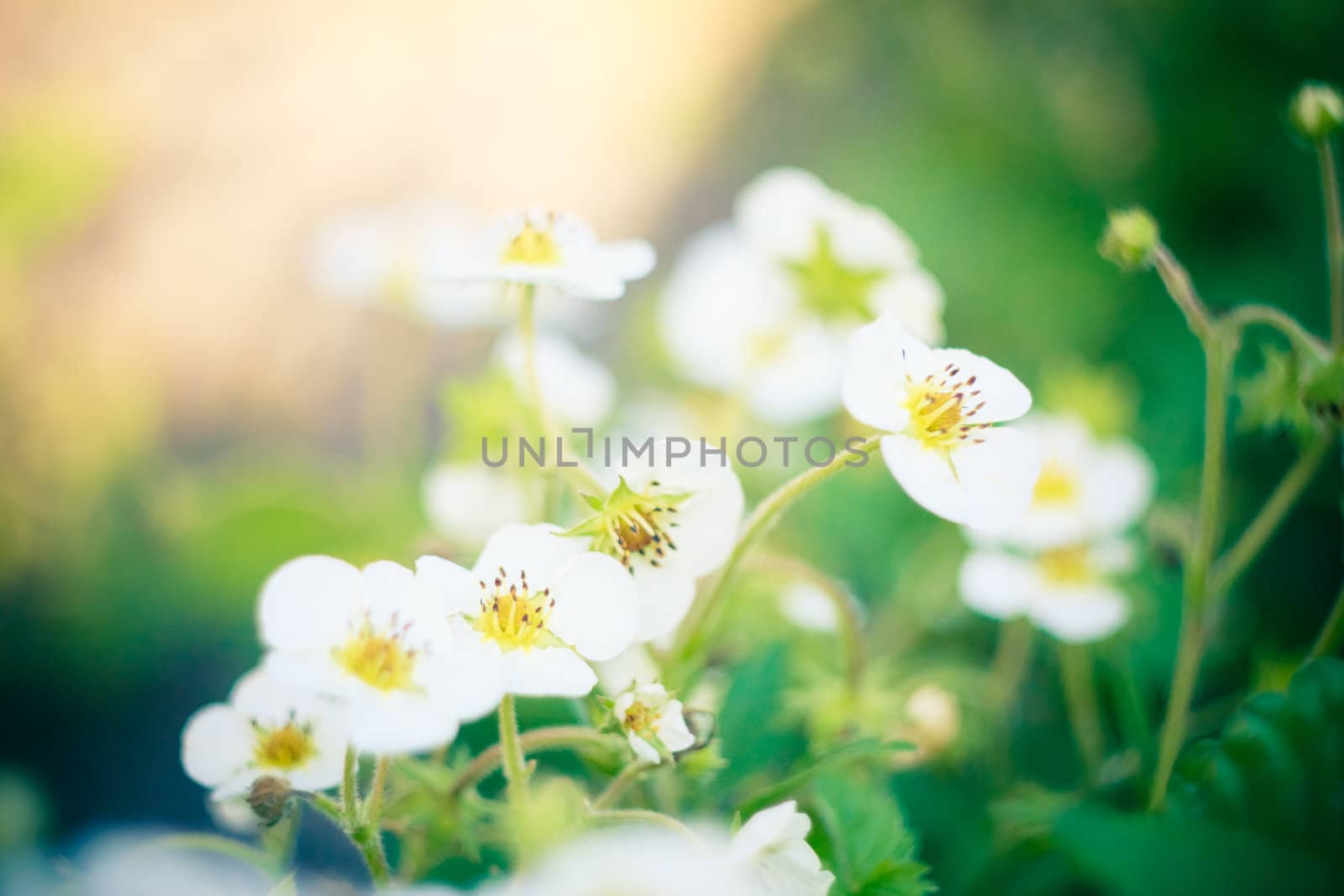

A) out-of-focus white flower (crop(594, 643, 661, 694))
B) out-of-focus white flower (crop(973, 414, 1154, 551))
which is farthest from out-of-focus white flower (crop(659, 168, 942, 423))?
out-of-focus white flower (crop(594, 643, 661, 694))

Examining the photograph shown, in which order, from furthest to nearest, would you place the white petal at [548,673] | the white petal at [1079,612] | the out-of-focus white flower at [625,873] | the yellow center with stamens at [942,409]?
1. the white petal at [1079,612]
2. the yellow center with stamens at [942,409]
3. the white petal at [548,673]
4. the out-of-focus white flower at [625,873]

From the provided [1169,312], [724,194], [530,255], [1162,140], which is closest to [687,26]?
[724,194]

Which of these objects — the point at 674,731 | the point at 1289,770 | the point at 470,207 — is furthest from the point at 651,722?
the point at 470,207

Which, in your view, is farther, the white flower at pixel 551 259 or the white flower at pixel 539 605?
the white flower at pixel 551 259

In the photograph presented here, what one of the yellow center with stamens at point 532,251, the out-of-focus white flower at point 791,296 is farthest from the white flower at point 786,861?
the out-of-focus white flower at point 791,296

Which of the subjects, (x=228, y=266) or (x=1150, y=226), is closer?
(x=1150, y=226)

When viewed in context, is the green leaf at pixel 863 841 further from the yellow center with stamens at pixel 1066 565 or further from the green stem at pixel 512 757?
the yellow center with stamens at pixel 1066 565

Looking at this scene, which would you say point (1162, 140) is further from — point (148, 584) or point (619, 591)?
point (148, 584)
